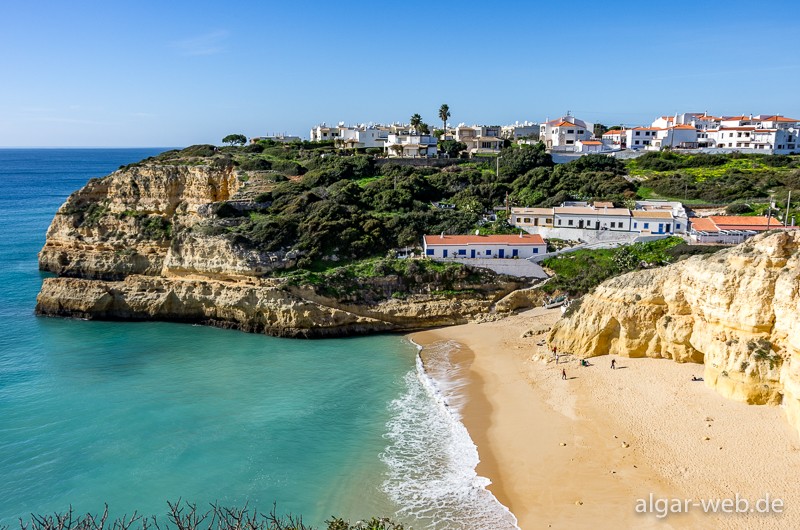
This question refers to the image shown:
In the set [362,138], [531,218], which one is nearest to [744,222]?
[531,218]

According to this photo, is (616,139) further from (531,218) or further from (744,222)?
(531,218)

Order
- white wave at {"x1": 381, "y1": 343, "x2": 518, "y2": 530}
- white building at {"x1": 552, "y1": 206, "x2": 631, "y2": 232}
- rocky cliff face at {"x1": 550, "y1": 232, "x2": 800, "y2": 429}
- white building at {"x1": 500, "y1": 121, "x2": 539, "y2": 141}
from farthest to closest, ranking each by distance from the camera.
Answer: white building at {"x1": 500, "y1": 121, "x2": 539, "y2": 141} < white building at {"x1": 552, "y1": 206, "x2": 631, "y2": 232} < rocky cliff face at {"x1": 550, "y1": 232, "x2": 800, "y2": 429} < white wave at {"x1": 381, "y1": 343, "x2": 518, "y2": 530}

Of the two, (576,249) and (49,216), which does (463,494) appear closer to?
(576,249)

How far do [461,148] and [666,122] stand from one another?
34.5 metres

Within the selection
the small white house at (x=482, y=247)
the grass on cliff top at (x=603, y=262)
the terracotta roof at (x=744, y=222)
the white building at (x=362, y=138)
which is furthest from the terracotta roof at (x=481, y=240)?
the white building at (x=362, y=138)

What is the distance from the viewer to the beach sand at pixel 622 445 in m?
15.6

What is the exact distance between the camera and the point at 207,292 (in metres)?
34.2

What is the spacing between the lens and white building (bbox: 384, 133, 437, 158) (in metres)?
69.4

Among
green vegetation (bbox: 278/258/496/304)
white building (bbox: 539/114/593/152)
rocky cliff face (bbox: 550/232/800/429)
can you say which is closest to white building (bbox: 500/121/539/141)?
white building (bbox: 539/114/593/152)

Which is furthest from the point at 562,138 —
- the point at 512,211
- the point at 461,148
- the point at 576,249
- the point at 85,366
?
the point at 85,366

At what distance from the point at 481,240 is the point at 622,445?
19915mm

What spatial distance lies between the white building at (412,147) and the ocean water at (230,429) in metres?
42.2

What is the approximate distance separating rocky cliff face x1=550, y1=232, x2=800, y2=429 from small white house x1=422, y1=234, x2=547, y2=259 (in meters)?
A: 11.4

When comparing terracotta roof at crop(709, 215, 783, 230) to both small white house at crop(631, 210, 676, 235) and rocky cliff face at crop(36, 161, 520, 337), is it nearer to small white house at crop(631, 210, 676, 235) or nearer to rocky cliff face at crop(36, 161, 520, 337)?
small white house at crop(631, 210, 676, 235)
